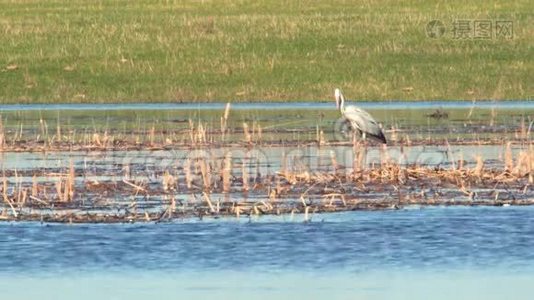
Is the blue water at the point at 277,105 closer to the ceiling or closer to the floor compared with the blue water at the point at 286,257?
closer to the ceiling

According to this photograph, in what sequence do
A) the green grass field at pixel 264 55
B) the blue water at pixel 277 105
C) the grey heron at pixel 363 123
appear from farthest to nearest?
the green grass field at pixel 264 55 → the blue water at pixel 277 105 → the grey heron at pixel 363 123

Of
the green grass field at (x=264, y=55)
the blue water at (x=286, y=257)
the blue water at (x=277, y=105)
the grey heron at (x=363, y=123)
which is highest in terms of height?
the green grass field at (x=264, y=55)

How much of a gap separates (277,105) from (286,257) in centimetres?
2021

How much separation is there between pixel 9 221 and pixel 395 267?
4.35m

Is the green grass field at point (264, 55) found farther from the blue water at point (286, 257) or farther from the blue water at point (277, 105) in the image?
the blue water at point (286, 257)

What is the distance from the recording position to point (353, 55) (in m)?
38.1

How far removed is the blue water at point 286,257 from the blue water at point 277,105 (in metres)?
16.4

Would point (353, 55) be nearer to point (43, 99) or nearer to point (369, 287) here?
point (43, 99)

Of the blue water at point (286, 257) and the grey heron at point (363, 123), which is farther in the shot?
the grey heron at point (363, 123)

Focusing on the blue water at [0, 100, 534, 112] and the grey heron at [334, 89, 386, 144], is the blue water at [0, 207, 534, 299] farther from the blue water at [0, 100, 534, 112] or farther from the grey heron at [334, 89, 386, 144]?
the blue water at [0, 100, 534, 112]

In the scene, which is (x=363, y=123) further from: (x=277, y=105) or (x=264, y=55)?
(x=264, y=55)

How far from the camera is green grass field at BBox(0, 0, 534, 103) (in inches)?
1410

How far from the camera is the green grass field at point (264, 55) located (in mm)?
35812

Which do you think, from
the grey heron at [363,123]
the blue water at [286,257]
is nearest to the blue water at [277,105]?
the grey heron at [363,123]
